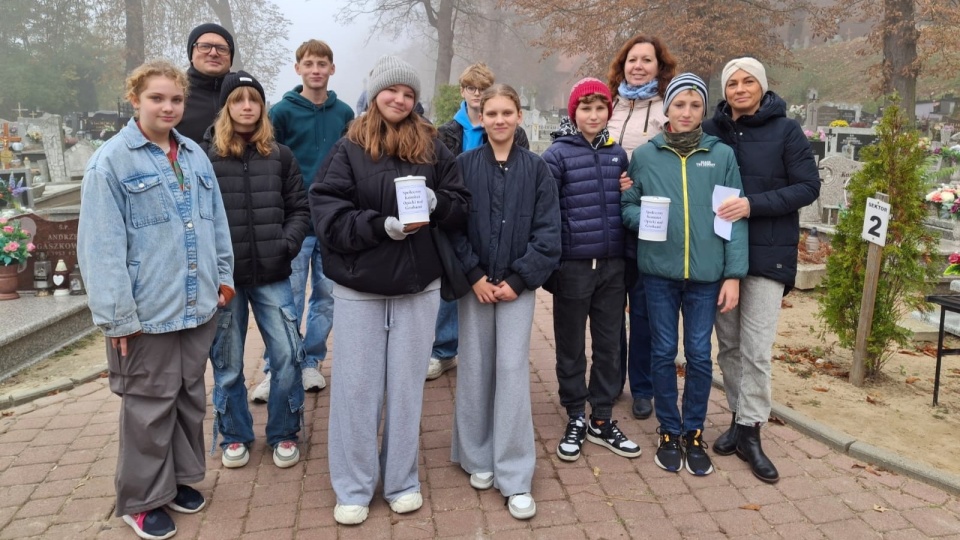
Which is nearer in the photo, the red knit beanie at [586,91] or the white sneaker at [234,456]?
the red knit beanie at [586,91]

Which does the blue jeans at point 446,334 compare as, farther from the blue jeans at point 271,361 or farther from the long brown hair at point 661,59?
the long brown hair at point 661,59

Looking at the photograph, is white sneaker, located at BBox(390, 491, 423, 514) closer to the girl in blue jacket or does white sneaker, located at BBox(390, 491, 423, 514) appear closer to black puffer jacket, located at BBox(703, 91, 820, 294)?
the girl in blue jacket

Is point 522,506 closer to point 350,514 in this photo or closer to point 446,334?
point 350,514

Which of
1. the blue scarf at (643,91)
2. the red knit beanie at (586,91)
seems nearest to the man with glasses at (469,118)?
the red knit beanie at (586,91)

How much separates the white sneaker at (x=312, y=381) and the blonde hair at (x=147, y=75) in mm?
2264

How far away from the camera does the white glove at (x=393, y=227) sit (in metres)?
2.73

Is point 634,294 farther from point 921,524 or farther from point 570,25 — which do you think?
point 570,25

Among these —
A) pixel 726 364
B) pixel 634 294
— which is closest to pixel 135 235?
pixel 634 294

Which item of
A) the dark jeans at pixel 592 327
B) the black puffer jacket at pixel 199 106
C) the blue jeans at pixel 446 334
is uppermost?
the black puffer jacket at pixel 199 106

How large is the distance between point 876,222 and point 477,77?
2.75 metres

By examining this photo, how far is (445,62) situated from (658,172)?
27.9 m

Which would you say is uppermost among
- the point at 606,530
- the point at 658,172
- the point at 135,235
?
the point at 658,172

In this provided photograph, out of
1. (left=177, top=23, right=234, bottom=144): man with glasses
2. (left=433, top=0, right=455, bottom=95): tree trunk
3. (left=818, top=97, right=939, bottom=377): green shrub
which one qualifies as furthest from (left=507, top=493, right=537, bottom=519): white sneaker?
(left=433, top=0, right=455, bottom=95): tree trunk

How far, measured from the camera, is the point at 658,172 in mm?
3443
